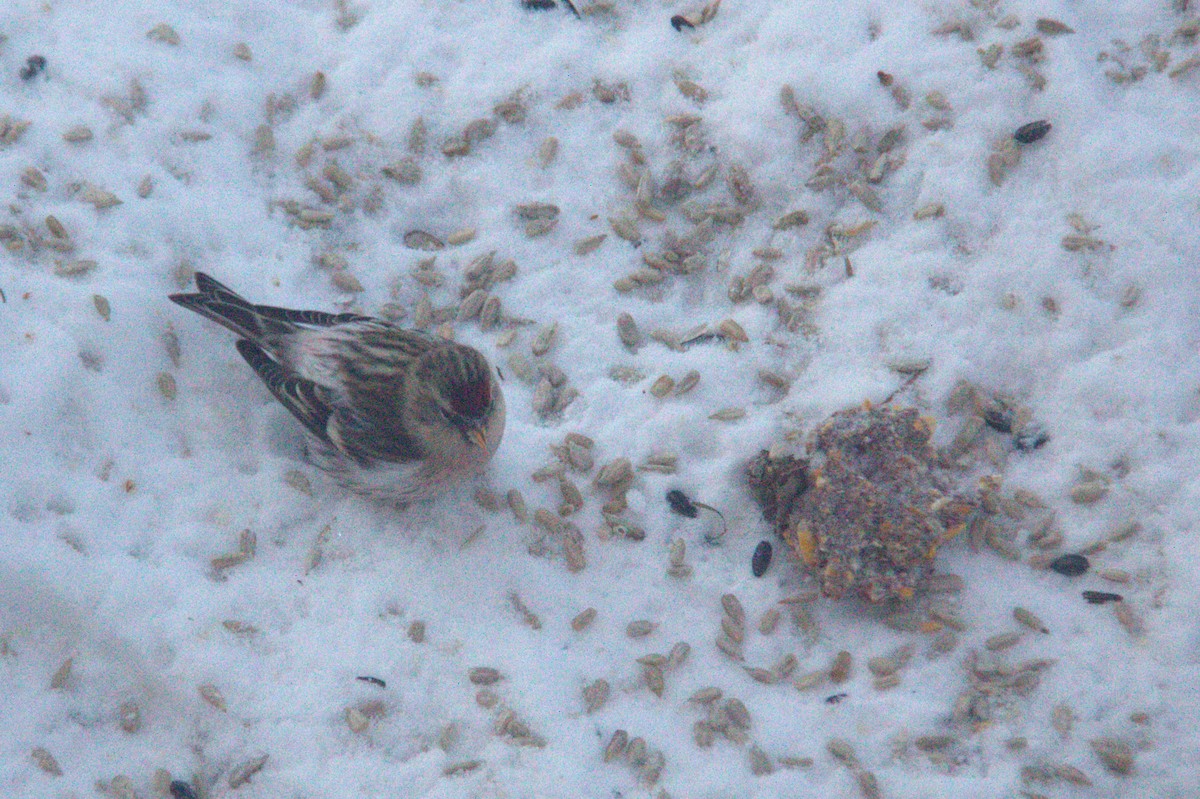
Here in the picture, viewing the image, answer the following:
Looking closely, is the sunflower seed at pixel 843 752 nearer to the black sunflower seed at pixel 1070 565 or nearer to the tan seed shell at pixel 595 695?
the tan seed shell at pixel 595 695

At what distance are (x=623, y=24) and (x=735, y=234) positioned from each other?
116 cm

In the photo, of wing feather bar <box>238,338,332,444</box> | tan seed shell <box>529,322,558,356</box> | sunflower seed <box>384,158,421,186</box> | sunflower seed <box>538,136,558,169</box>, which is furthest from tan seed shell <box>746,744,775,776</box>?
sunflower seed <box>384,158,421,186</box>

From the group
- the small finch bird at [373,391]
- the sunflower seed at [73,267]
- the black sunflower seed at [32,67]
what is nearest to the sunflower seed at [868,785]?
the small finch bird at [373,391]

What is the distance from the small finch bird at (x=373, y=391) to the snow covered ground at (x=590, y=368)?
0.22 m

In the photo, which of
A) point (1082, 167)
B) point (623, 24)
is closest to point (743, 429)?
point (1082, 167)

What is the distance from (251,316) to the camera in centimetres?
379

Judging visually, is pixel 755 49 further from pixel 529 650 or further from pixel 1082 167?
pixel 529 650

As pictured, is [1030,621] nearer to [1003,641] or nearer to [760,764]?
[1003,641]

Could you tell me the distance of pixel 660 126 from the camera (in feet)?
14.2

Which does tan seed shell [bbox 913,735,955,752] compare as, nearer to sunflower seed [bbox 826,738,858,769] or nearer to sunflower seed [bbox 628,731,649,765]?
sunflower seed [bbox 826,738,858,769]

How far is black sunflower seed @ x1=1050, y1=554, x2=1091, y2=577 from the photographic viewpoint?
11.1 feet

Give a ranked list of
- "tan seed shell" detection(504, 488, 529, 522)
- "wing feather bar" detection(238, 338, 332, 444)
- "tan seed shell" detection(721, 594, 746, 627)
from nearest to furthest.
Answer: "tan seed shell" detection(721, 594, 746, 627), "wing feather bar" detection(238, 338, 332, 444), "tan seed shell" detection(504, 488, 529, 522)

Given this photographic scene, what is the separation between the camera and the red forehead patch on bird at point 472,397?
335cm

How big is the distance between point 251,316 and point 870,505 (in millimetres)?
2350
